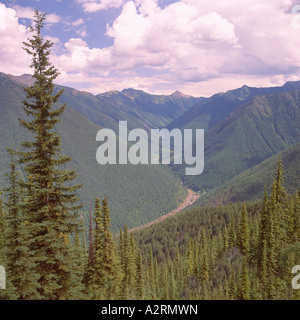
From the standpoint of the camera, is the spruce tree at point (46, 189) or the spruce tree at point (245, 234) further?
the spruce tree at point (245, 234)

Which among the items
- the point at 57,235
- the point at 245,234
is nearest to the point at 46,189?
the point at 57,235

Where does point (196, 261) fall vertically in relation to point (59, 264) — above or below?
below

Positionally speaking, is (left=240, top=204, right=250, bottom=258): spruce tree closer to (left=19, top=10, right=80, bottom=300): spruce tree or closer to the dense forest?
the dense forest

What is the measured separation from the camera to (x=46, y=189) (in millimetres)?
19625

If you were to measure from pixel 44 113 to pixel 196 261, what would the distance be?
74.8 m

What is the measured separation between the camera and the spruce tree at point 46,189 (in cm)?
1950

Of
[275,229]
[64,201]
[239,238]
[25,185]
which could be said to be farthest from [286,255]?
[25,185]

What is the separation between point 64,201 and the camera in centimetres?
2100

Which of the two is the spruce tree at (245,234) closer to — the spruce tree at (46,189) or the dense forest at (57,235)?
the dense forest at (57,235)

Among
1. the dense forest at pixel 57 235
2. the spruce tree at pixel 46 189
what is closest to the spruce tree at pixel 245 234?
the dense forest at pixel 57 235

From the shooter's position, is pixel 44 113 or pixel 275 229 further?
pixel 275 229

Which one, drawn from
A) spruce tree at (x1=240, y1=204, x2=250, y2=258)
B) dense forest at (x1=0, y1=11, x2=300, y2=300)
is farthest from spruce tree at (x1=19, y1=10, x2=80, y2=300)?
spruce tree at (x1=240, y1=204, x2=250, y2=258)
